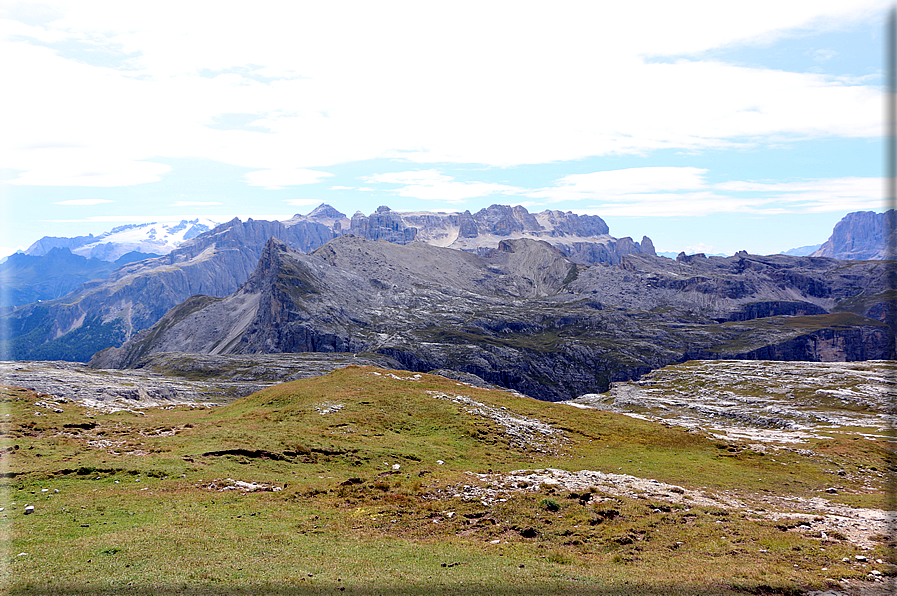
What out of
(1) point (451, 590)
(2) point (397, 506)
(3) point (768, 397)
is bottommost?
(3) point (768, 397)

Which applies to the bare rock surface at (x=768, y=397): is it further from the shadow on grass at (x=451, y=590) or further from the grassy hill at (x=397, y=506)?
the shadow on grass at (x=451, y=590)

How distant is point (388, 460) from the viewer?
4244 centimetres

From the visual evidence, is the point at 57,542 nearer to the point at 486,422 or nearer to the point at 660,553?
the point at 660,553

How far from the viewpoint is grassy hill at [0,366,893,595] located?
67.4 ft

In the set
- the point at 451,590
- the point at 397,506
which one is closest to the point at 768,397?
the point at 397,506

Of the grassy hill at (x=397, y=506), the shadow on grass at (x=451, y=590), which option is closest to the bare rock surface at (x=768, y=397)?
the grassy hill at (x=397, y=506)

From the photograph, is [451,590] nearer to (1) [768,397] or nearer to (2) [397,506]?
(2) [397,506]

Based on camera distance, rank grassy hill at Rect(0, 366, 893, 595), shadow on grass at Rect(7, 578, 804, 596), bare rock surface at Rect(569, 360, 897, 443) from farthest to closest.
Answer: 1. bare rock surface at Rect(569, 360, 897, 443)
2. grassy hill at Rect(0, 366, 893, 595)
3. shadow on grass at Rect(7, 578, 804, 596)

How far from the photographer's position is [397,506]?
101ft

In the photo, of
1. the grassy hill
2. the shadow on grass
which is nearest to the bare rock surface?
the grassy hill

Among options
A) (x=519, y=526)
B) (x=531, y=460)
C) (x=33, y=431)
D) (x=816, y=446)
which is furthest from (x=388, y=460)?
(x=816, y=446)

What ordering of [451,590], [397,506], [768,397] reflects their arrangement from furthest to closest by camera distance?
[768,397], [397,506], [451,590]

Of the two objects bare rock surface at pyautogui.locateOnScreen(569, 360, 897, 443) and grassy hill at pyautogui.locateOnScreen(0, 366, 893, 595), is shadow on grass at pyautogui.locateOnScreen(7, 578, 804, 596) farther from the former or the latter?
bare rock surface at pyautogui.locateOnScreen(569, 360, 897, 443)

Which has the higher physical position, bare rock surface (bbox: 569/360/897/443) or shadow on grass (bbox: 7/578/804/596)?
shadow on grass (bbox: 7/578/804/596)
